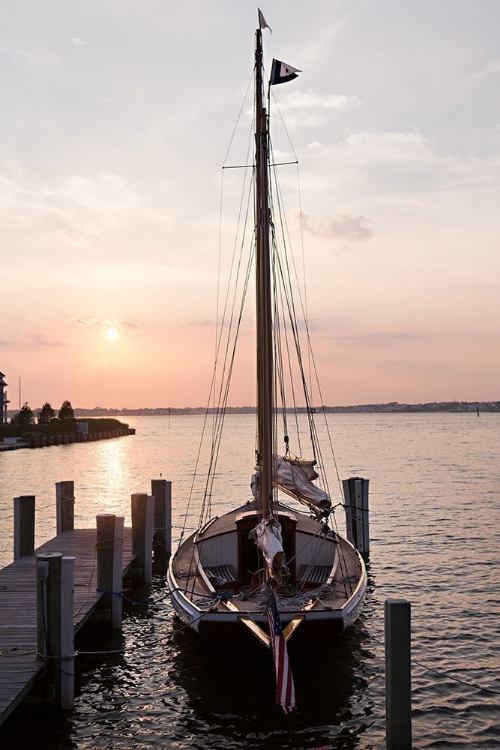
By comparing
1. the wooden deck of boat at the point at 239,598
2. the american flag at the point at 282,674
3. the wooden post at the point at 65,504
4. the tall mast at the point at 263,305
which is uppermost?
the tall mast at the point at 263,305

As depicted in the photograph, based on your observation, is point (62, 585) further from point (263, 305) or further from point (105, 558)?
point (263, 305)

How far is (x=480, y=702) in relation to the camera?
1281 centimetres

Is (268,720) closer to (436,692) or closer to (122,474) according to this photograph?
(436,692)

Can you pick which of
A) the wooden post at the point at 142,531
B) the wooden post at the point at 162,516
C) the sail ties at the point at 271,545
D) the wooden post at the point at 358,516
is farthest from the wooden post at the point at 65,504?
the wooden post at the point at 358,516

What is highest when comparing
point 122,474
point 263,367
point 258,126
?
point 258,126

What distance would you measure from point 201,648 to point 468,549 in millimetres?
14540

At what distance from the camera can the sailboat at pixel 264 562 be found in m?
12.3

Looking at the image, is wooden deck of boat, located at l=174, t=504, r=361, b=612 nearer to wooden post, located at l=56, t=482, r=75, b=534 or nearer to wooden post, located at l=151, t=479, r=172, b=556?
wooden post, located at l=56, t=482, r=75, b=534

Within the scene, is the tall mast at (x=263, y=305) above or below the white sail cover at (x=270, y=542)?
above

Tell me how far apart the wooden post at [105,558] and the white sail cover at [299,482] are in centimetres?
544

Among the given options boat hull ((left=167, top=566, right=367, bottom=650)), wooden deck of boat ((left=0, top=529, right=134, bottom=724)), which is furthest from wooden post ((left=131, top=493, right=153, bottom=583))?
boat hull ((left=167, top=566, right=367, bottom=650))

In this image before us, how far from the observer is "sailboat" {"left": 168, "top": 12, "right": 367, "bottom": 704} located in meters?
12.3

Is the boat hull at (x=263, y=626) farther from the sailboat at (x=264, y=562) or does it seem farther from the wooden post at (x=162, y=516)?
the wooden post at (x=162, y=516)

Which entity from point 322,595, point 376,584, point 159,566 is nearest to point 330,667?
point 322,595
